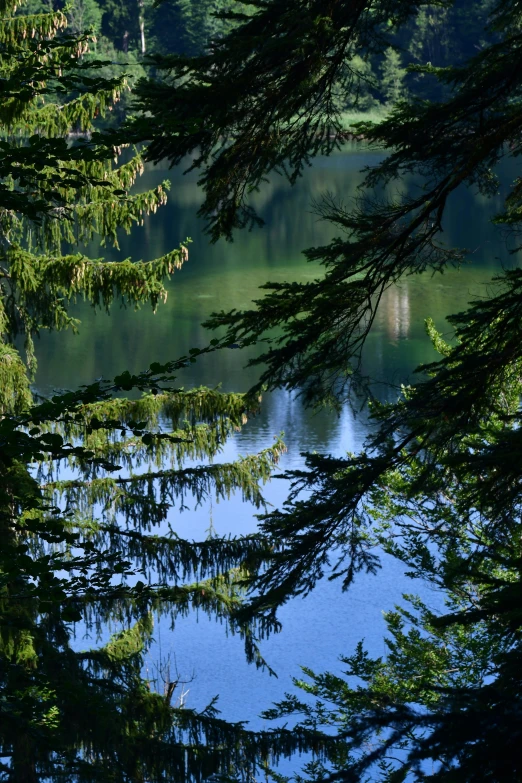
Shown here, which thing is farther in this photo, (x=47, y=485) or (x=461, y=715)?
(x=47, y=485)

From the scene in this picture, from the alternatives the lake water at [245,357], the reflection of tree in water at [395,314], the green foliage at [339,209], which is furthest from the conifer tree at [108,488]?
the reflection of tree in water at [395,314]

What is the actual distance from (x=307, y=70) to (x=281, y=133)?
364 millimetres

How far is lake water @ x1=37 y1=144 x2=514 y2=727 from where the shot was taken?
42.7 feet

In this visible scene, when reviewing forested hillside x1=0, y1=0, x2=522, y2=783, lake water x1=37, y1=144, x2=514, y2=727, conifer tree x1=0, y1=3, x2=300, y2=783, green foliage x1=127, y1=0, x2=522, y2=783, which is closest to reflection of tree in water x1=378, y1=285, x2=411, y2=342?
lake water x1=37, y1=144, x2=514, y2=727

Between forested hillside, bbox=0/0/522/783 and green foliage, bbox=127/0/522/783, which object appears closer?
forested hillside, bbox=0/0/522/783

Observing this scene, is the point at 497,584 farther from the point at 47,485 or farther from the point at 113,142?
the point at 47,485

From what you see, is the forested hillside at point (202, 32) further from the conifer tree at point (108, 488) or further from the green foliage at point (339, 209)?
the green foliage at point (339, 209)

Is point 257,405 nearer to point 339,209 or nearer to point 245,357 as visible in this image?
point 339,209

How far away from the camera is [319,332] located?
449cm

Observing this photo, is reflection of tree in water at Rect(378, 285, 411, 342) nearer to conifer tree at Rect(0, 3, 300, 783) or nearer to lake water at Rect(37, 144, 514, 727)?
lake water at Rect(37, 144, 514, 727)

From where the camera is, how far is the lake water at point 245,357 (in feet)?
42.7

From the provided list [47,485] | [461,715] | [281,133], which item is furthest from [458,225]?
[461,715]

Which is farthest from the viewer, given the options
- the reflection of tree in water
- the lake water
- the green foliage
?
the reflection of tree in water

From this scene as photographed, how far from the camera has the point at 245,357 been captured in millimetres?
22500
